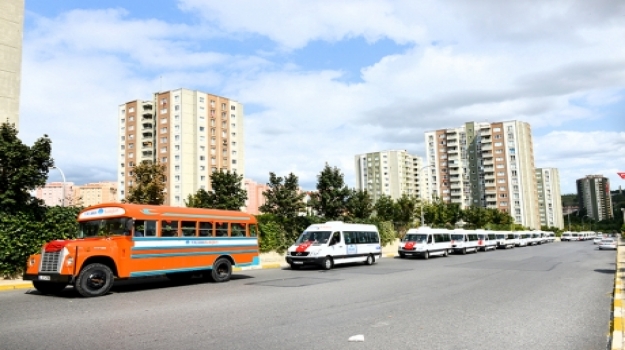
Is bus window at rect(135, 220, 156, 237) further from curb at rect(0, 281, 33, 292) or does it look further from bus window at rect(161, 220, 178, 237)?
curb at rect(0, 281, 33, 292)

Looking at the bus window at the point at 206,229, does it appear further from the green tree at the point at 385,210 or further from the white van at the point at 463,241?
the green tree at the point at 385,210

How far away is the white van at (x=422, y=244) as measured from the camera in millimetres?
30719

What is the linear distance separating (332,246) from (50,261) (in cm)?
1301

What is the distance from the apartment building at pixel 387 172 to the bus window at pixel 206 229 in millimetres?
124680

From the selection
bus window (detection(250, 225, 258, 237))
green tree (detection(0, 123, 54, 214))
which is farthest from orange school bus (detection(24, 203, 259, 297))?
green tree (detection(0, 123, 54, 214))

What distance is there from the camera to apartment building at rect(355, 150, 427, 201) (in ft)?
465

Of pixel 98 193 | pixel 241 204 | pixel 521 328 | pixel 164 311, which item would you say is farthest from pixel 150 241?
pixel 98 193

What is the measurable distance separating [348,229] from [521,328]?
52.9ft

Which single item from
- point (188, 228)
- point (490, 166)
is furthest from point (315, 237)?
point (490, 166)

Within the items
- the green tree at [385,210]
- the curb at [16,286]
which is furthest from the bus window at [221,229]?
the green tree at [385,210]

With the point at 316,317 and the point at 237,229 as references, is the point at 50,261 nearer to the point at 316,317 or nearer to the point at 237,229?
the point at 237,229

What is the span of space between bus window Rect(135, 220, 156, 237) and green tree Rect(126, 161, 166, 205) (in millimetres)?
20557

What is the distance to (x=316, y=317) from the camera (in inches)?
348

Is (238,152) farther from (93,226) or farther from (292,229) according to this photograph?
(93,226)
